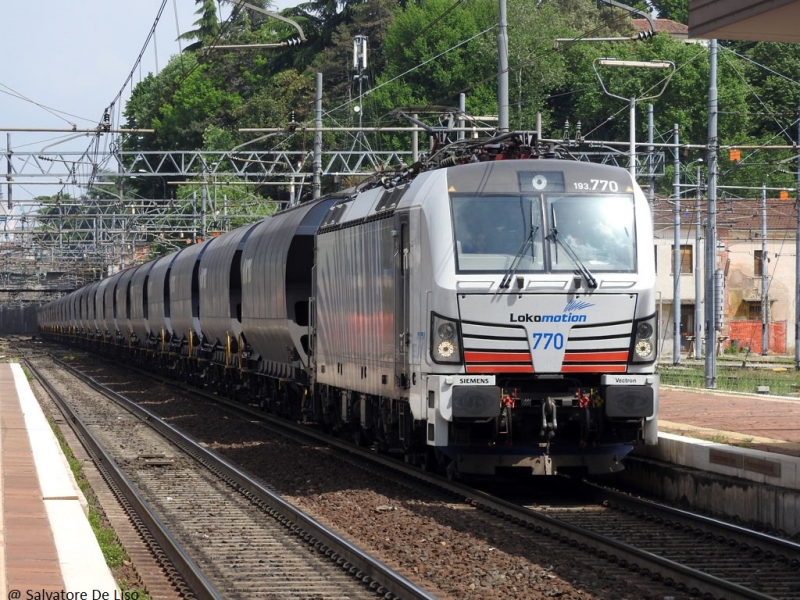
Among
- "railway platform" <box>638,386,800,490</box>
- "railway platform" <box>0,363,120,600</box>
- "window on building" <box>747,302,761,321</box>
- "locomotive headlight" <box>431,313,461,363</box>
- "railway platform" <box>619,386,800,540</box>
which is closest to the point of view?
"railway platform" <box>0,363,120,600</box>

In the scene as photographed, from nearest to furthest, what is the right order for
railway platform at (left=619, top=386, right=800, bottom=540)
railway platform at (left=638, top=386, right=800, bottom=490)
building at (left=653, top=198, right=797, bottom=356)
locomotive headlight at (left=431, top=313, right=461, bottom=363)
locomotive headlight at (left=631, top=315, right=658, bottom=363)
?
railway platform at (left=619, top=386, right=800, bottom=540)
railway platform at (left=638, top=386, right=800, bottom=490)
locomotive headlight at (left=431, top=313, right=461, bottom=363)
locomotive headlight at (left=631, top=315, right=658, bottom=363)
building at (left=653, top=198, right=797, bottom=356)

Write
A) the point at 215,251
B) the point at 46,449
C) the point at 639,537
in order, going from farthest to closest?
1. the point at 215,251
2. the point at 46,449
3. the point at 639,537

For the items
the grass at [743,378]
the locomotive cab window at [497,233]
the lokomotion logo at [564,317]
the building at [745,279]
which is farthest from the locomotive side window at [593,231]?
the building at [745,279]

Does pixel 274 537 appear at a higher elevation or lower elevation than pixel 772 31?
lower

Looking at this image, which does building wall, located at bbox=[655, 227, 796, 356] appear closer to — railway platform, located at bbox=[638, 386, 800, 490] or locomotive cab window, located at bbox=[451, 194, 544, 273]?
railway platform, located at bbox=[638, 386, 800, 490]

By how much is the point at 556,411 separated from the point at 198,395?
66.3ft

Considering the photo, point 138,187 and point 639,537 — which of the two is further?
point 138,187

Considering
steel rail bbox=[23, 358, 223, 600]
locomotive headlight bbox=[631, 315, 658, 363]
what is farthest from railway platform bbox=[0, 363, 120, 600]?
locomotive headlight bbox=[631, 315, 658, 363]

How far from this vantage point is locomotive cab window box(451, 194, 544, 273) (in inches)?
503

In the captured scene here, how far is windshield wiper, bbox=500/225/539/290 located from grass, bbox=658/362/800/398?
13896 millimetres

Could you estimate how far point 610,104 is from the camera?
71312 mm

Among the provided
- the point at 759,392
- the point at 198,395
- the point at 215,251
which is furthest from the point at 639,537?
the point at 198,395

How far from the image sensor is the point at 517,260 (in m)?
12.8

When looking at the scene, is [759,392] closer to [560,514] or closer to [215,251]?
[215,251]
